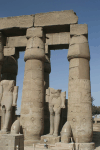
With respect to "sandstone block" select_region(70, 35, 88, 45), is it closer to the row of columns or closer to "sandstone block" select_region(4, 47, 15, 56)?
the row of columns

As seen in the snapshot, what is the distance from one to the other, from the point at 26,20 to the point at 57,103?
5894 mm

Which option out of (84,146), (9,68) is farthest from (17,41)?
(84,146)

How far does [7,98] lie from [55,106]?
9.23 feet

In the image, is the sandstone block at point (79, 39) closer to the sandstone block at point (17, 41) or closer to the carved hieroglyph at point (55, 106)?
the carved hieroglyph at point (55, 106)

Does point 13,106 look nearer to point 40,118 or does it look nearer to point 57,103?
point 40,118

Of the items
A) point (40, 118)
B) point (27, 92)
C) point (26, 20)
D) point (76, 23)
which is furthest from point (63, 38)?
point (40, 118)

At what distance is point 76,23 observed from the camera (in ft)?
41.4

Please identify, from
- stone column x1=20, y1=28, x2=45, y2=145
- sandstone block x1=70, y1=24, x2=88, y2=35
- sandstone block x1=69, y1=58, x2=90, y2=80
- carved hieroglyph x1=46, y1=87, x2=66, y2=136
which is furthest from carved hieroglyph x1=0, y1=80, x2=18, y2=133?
sandstone block x1=70, y1=24, x2=88, y2=35

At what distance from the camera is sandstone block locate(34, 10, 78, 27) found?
12.8 metres

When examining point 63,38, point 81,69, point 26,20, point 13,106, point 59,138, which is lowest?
point 59,138

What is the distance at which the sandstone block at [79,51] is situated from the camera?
38.9 ft

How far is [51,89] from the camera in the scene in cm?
1215

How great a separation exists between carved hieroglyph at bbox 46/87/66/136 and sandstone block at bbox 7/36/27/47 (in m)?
4.46

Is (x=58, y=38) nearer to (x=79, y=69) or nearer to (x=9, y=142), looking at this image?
(x=79, y=69)
